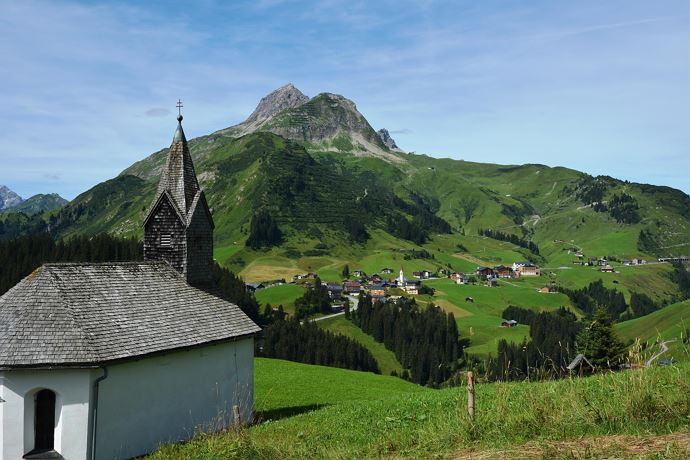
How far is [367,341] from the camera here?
5906 inches

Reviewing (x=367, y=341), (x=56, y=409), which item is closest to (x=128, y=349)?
(x=56, y=409)

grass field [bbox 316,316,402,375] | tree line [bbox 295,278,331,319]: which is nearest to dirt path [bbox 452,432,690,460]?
grass field [bbox 316,316,402,375]

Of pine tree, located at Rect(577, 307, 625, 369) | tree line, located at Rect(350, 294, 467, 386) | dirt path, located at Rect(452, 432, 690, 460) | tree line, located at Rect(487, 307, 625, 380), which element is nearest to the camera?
dirt path, located at Rect(452, 432, 690, 460)

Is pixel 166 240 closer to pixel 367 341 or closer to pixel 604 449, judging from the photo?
pixel 604 449

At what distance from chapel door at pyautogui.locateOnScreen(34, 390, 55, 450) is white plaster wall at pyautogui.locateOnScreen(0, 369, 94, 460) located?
0.23 m

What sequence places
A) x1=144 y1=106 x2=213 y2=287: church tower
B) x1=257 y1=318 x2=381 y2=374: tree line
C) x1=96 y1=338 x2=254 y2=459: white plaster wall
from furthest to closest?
x1=257 y1=318 x2=381 y2=374: tree line
x1=144 y1=106 x2=213 y2=287: church tower
x1=96 y1=338 x2=254 y2=459: white plaster wall

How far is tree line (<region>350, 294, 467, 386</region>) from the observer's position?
130125 millimetres

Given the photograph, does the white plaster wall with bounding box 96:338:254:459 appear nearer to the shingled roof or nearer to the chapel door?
the shingled roof

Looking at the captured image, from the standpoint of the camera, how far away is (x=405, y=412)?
1970 cm

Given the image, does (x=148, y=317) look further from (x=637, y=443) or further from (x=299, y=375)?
(x=299, y=375)

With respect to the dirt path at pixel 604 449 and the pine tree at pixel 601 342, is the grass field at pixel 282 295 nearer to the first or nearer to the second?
the pine tree at pixel 601 342

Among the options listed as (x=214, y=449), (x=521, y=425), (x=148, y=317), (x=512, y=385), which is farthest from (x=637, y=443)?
(x=148, y=317)

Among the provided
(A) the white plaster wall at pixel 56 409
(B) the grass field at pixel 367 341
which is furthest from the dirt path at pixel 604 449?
(B) the grass field at pixel 367 341

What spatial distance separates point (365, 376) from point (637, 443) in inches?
1835
